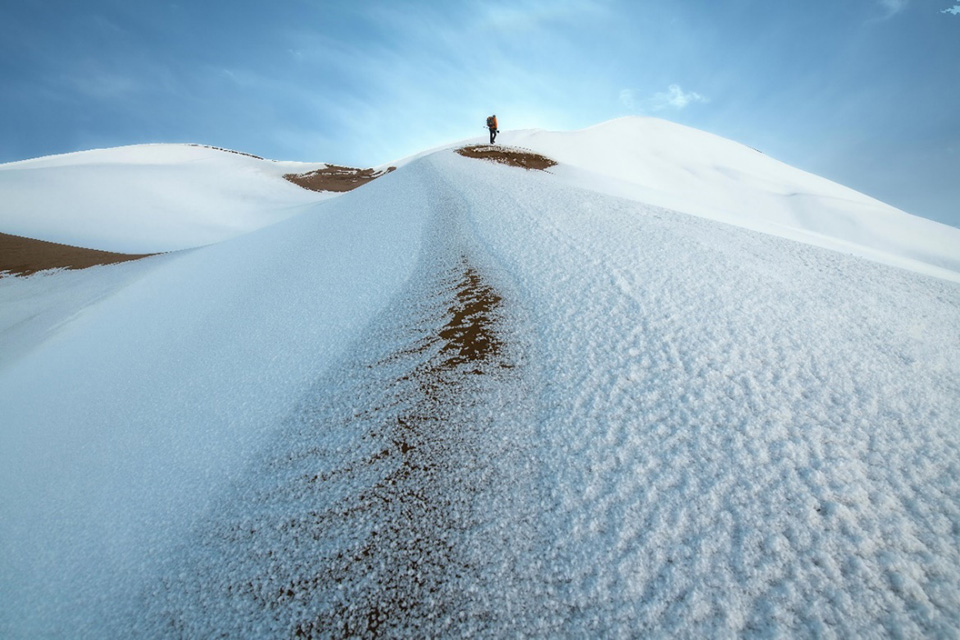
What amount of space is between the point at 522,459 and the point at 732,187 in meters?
16.8

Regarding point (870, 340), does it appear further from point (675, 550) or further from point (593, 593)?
point (593, 593)

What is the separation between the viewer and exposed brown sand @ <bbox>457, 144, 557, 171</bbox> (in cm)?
1005

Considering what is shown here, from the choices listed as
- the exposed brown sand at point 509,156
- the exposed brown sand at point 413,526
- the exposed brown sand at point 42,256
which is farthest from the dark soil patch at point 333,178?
the exposed brown sand at point 413,526

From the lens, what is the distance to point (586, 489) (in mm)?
1593

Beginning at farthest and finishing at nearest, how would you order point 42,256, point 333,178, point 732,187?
point 333,178 → point 732,187 → point 42,256

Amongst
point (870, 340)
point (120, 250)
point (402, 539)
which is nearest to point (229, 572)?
point (402, 539)

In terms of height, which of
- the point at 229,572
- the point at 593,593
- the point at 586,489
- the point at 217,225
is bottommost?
the point at 229,572

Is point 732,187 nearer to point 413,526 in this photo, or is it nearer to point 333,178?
point 413,526

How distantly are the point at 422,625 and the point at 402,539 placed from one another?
323 millimetres

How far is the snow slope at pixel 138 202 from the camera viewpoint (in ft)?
41.1

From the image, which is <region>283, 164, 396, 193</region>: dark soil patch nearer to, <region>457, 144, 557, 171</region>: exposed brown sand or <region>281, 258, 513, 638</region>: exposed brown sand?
<region>457, 144, 557, 171</region>: exposed brown sand

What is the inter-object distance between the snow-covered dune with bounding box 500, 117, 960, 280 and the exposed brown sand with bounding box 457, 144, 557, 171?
69 centimetres

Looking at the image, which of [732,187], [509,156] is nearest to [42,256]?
[509,156]

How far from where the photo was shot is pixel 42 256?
10.4 metres
